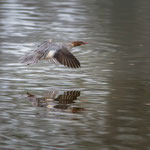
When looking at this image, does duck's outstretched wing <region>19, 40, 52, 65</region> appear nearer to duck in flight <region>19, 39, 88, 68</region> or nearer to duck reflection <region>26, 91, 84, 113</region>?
duck in flight <region>19, 39, 88, 68</region>

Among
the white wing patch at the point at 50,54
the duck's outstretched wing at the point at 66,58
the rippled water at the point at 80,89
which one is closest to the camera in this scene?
the rippled water at the point at 80,89

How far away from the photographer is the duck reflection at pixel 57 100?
7.68m

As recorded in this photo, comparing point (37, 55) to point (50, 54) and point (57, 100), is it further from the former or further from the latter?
point (57, 100)

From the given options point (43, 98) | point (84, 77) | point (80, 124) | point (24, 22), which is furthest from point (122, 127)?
point (24, 22)

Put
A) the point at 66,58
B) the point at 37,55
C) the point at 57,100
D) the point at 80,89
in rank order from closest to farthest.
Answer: the point at 57,100 → the point at 80,89 → the point at 66,58 → the point at 37,55

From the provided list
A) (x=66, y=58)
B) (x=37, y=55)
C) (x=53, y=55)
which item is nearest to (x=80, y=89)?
(x=66, y=58)

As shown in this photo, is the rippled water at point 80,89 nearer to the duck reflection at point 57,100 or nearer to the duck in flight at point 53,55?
the duck reflection at point 57,100

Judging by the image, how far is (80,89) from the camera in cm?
857

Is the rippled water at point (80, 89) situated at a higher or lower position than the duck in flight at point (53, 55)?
lower

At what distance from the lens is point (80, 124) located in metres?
6.88

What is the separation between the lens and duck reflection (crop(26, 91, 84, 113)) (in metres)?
7.68

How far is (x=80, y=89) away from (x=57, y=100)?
674mm

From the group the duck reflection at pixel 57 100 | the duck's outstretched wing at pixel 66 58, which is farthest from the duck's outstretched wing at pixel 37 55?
the duck reflection at pixel 57 100

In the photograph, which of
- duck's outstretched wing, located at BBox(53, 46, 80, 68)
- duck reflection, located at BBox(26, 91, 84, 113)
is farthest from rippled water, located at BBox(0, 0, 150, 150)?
duck's outstretched wing, located at BBox(53, 46, 80, 68)
